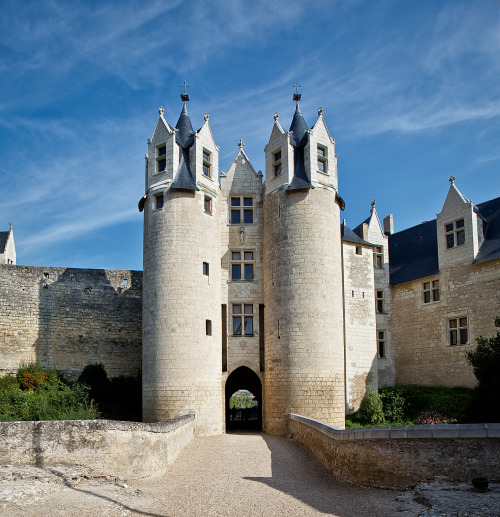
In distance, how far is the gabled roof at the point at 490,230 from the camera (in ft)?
64.1

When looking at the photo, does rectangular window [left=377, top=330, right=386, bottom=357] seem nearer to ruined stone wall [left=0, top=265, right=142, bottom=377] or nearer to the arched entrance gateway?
A: the arched entrance gateway

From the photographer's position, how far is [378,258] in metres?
23.9

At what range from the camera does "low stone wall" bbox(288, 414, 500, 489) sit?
8.80m

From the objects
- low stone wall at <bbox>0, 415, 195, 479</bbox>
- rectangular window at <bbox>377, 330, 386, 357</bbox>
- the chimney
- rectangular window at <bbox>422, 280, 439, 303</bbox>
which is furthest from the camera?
the chimney

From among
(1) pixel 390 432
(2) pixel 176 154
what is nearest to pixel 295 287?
(2) pixel 176 154

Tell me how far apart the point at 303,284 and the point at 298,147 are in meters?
5.27

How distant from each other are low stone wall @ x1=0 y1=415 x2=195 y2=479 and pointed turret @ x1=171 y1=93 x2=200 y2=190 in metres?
9.62

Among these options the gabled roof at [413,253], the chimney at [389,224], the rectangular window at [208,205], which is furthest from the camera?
the chimney at [389,224]

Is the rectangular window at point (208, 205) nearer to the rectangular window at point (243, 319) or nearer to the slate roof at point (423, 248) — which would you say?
the rectangular window at point (243, 319)

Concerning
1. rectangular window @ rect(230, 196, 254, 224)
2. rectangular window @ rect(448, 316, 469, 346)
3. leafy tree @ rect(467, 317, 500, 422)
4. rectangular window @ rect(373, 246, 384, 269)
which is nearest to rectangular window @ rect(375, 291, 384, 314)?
rectangular window @ rect(373, 246, 384, 269)

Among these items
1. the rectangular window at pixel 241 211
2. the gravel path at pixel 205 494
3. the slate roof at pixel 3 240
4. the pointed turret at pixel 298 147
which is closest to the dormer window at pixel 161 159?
the rectangular window at pixel 241 211

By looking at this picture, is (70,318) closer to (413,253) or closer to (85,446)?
(85,446)

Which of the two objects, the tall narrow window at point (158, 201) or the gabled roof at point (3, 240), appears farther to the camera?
the gabled roof at point (3, 240)

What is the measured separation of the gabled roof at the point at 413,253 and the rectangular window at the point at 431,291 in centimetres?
39
